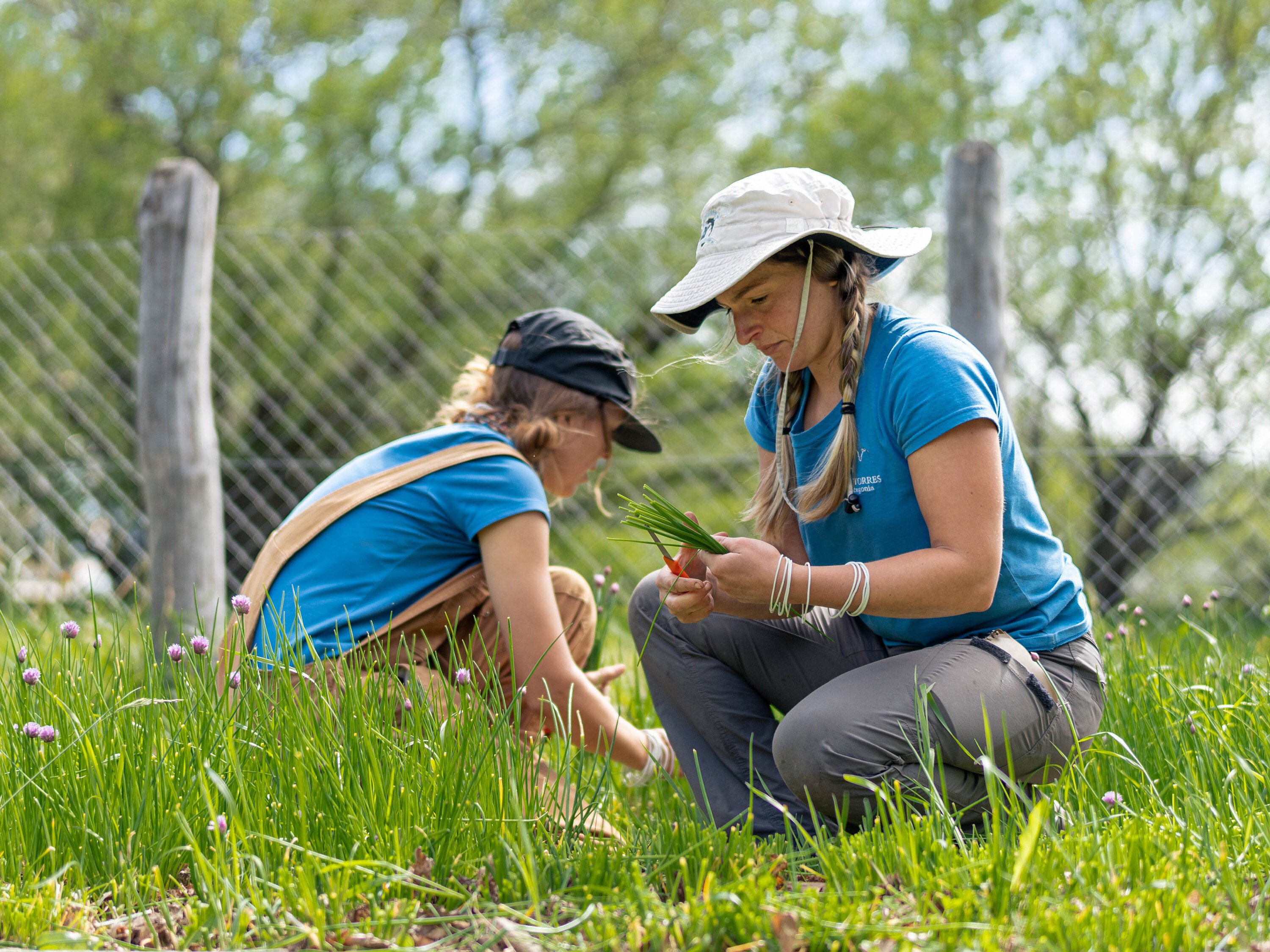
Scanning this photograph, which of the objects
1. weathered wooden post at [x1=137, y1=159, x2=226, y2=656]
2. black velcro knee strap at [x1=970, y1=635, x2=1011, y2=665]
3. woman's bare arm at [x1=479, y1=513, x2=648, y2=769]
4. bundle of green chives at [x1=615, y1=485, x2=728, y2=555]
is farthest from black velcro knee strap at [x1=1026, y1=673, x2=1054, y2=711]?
weathered wooden post at [x1=137, y1=159, x2=226, y2=656]

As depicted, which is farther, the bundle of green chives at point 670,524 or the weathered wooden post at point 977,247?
the weathered wooden post at point 977,247

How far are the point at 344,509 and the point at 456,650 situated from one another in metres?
0.49

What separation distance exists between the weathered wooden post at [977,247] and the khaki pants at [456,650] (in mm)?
1975

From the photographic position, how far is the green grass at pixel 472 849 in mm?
1293

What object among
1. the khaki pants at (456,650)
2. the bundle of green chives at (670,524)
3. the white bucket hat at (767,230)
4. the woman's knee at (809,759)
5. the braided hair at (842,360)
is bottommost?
the woman's knee at (809,759)

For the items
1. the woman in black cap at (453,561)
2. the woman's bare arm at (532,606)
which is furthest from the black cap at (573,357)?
the woman's bare arm at (532,606)

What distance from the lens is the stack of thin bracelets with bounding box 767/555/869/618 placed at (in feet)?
5.86

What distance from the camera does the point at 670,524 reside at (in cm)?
189

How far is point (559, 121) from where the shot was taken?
941cm

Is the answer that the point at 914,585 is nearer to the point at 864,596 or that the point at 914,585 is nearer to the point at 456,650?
the point at 864,596

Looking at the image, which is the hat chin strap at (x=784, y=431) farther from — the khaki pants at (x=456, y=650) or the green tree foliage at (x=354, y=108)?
the green tree foliage at (x=354, y=108)

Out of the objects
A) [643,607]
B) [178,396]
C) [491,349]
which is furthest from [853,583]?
[491,349]

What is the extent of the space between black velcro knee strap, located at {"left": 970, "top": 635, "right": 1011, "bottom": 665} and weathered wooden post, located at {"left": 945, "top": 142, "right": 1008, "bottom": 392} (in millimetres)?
2167

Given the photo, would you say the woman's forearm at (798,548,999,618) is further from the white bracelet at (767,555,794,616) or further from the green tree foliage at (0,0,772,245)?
the green tree foliage at (0,0,772,245)
